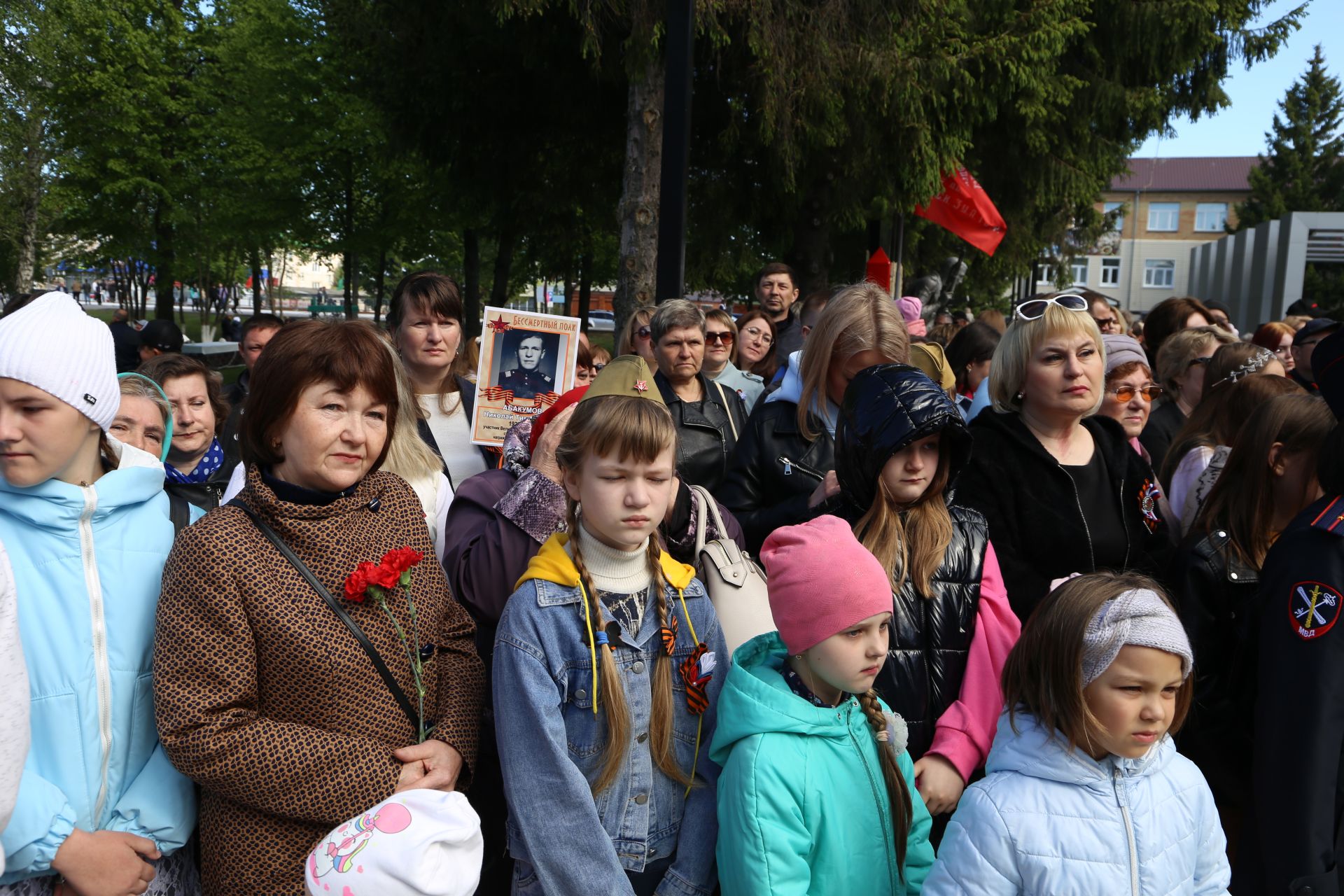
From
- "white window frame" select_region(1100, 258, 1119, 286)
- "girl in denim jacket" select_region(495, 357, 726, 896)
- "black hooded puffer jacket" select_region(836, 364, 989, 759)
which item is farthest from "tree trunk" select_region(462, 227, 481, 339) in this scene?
"white window frame" select_region(1100, 258, 1119, 286)

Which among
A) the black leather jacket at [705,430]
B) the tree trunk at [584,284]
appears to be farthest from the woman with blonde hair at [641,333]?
the tree trunk at [584,284]

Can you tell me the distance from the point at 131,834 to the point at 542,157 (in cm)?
1169

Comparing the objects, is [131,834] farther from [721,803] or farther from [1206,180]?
[1206,180]

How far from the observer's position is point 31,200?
3047cm

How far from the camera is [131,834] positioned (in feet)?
7.62

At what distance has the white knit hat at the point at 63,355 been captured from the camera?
226cm

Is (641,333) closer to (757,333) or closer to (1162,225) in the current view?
(757,333)

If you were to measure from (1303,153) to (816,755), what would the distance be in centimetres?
7406

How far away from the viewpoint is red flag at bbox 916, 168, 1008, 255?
12844 millimetres

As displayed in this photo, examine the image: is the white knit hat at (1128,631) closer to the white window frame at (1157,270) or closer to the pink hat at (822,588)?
the pink hat at (822,588)

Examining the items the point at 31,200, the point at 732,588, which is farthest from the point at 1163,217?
the point at 732,588

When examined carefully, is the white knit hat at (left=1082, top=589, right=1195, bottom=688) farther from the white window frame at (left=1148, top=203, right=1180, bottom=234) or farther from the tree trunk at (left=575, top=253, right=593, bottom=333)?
the white window frame at (left=1148, top=203, right=1180, bottom=234)

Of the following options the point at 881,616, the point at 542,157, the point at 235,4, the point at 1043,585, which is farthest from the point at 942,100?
the point at 235,4

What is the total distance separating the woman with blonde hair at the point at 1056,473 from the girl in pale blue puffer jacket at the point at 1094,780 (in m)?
→ 0.85
